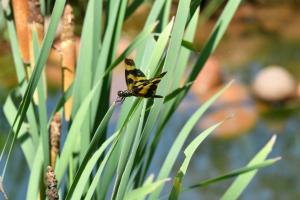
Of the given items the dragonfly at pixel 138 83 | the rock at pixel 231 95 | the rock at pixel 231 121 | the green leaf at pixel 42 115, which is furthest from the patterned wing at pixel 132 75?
the rock at pixel 231 95

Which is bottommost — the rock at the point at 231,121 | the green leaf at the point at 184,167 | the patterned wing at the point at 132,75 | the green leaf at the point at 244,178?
the rock at the point at 231,121

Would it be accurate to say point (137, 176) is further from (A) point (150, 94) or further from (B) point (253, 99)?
(B) point (253, 99)

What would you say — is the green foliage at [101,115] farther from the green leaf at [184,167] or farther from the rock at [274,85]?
the rock at [274,85]

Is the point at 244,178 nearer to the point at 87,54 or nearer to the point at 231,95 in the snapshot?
the point at 87,54

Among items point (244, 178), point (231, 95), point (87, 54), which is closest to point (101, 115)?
point (87, 54)

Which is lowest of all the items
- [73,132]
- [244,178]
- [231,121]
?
[231,121]

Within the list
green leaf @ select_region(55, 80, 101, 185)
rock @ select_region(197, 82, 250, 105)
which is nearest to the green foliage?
green leaf @ select_region(55, 80, 101, 185)

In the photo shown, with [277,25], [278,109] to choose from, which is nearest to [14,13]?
[278,109]

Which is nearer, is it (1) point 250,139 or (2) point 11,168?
(2) point 11,168
